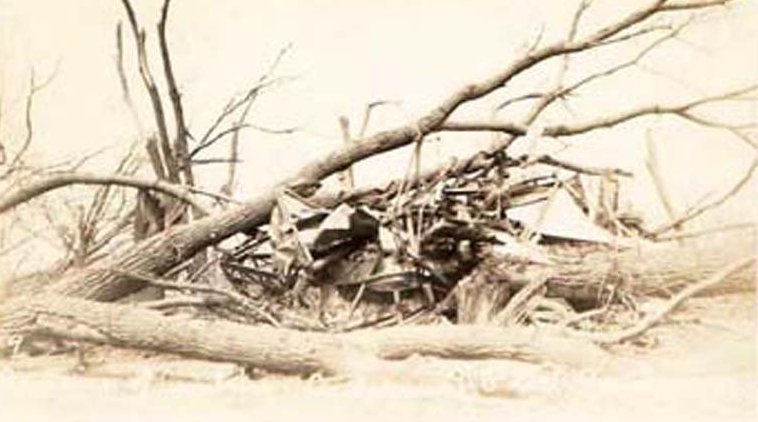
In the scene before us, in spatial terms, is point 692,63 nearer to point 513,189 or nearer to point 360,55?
point 513,189

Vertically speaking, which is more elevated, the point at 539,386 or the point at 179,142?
the point at 179,142

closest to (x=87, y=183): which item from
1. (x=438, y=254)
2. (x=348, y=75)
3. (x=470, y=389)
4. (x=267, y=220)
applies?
(x=267, y=220)

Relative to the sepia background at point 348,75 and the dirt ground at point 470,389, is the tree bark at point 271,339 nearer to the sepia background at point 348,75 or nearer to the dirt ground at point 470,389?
the dirt ground at point 470,389

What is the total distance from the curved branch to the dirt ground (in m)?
0.28

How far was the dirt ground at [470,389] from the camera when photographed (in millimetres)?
1824

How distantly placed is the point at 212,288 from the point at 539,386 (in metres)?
0.54

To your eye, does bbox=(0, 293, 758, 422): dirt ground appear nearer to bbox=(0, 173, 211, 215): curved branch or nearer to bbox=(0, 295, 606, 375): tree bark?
bbox=(0, 295, 606, 375): tree bark

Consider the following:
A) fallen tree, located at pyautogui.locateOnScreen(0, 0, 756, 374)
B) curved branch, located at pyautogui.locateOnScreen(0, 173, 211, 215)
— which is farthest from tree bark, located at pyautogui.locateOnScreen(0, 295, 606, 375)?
curved branch, located at pyautogui.locateOnScreen(0, 173, 211, 215)

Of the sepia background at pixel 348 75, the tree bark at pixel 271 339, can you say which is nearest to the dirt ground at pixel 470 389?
the tree bark at pixel 271 339

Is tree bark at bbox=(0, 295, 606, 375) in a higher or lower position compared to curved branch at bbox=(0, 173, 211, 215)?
lower

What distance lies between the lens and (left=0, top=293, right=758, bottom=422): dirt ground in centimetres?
182

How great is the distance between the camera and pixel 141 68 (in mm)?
1976

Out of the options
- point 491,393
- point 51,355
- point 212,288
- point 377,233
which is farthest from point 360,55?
point 51,355

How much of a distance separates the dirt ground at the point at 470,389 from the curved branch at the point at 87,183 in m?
0.28
